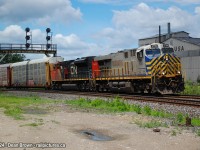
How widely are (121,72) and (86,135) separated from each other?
1668cm

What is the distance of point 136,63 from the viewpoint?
23.7 m

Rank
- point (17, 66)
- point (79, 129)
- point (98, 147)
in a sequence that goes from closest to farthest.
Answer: point (98, 147) → point (79, 129) → point (17, 66)

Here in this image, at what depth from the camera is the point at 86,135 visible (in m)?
8.84

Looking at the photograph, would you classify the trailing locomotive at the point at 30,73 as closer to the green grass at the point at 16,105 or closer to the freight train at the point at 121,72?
the freight train at the point at 121,72

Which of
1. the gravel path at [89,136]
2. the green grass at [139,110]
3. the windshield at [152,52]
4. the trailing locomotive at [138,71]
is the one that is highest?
the windshield at [152,52]

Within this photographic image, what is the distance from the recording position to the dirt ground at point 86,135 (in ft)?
24.4

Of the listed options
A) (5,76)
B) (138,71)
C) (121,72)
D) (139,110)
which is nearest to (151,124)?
(139,110)

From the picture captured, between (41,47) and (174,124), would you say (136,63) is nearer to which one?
(174,124)

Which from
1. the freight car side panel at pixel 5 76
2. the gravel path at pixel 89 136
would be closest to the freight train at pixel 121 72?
the freight car side panel at pixel 5 76

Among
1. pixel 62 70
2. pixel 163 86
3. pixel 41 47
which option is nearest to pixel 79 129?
pixel 163 86

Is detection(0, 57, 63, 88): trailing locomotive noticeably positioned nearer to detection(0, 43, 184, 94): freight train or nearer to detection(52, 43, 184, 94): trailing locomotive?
detection(0, 43, 184, 94): freight train

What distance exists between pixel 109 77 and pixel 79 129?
16.9 metres

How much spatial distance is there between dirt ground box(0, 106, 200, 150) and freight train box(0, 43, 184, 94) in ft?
37.5

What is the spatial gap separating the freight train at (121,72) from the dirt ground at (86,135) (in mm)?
11436
